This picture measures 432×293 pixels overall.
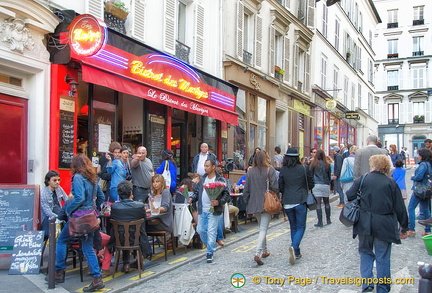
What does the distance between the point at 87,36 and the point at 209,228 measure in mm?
4228

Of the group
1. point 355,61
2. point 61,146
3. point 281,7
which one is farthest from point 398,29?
point 61,146

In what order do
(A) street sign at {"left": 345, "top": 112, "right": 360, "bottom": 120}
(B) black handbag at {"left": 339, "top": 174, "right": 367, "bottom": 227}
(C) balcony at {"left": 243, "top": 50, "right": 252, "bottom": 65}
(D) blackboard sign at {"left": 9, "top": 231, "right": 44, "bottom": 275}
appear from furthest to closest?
(A) street sign at {"left": 345, "top": 112, "right": 360, "bottom": 120}
(C) balcony at {"left": 243, "top": 50, "right": 252, "bottom": 65}
(D) blackboard sign at {"left": 9, "top": 231, "right": 44, "bottom": 275}
(B) black handbag at {"left": 339, "top": 174, "right": 367, "bottom": 227}

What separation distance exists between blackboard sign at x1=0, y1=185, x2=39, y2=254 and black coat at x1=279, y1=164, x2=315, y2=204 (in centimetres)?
384

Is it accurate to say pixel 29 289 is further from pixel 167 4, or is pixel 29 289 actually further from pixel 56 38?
pixel 167 4

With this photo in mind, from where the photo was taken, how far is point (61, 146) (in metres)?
8.45

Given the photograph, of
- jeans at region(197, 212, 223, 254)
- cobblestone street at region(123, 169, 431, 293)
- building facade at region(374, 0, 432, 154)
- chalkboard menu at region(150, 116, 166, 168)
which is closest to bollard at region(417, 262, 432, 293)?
cobblestone street at region(123, 169, 431, 293)

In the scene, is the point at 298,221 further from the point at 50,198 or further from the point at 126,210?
the point at 50,198

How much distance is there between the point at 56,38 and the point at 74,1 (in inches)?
48.4

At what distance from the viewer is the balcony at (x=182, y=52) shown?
12.9 meters

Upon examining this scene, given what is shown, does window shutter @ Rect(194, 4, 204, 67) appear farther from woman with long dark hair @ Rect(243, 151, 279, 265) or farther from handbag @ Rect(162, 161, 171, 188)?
woman with long dark hair @ Rect(243, 151, 279, 265)

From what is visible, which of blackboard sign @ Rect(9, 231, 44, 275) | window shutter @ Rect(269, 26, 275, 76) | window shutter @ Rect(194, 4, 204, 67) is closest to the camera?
blackboard sign @ Rect(9, 231, 44, 275)

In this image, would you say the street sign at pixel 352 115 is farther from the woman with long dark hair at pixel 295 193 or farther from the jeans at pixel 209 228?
the jeans at pixel 209 228

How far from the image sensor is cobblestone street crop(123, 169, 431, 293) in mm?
5754

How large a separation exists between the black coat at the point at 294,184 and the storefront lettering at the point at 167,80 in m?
4.90
